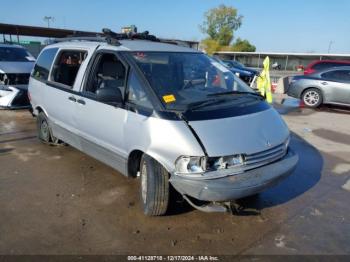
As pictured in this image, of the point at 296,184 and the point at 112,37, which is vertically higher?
the point at 112,37

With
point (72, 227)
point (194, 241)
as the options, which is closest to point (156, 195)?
point (194, 241)

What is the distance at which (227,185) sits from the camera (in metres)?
3.20

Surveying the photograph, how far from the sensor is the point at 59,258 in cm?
306

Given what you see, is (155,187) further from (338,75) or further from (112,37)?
(338,75)

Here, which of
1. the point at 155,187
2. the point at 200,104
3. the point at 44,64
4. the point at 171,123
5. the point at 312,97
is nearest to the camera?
the point at 171,123

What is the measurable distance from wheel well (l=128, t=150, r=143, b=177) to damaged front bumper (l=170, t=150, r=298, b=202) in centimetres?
73

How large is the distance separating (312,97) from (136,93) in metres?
9.46

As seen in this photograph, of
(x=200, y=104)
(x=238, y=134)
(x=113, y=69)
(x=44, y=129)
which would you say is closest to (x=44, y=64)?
(x=44, y=129)

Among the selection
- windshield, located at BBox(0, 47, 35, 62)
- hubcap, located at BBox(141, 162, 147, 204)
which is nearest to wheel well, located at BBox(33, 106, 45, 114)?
hubcap, located at BBox(141, 162, 147, 204)

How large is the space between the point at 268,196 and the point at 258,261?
4.60ft

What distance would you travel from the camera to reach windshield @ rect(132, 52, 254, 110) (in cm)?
382

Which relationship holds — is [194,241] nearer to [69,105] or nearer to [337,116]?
[69,105]

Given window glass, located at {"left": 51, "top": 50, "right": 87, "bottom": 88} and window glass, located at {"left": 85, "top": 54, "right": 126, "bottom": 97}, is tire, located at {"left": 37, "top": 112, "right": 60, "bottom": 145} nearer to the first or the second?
window glass, located at {"left": 51, "top": 50, "right": 87, "bottom": 88}

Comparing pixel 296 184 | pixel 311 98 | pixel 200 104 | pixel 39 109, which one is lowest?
pixel 296 184
